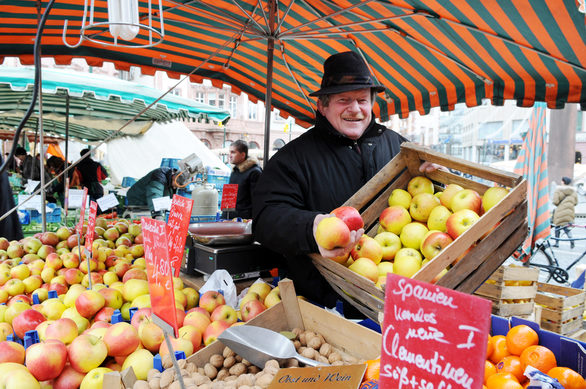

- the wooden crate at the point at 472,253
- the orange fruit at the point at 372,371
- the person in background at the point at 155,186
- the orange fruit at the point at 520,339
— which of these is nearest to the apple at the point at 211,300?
the wooden crate at the point at 472,253

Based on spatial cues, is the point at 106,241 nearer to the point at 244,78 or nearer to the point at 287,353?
the point at 287,353

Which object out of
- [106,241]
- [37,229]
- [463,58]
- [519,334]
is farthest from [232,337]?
[37,229]

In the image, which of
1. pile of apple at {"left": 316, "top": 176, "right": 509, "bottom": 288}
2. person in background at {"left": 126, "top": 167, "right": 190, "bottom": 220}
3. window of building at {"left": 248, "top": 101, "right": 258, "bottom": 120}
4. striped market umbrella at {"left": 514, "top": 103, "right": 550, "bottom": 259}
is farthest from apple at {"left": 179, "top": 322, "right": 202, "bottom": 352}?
window of building at {"left": 248, "top": 101, "right": 258, "bottom": 120}

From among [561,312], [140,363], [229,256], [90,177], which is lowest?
[561,312]

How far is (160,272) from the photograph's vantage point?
1.35 m

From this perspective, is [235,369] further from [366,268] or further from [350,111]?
[350,111]

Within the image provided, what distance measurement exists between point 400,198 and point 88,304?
1562 mm

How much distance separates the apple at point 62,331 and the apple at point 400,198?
5.07 feet

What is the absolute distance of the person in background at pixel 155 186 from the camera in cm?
758

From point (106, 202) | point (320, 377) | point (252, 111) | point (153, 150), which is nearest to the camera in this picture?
point (320, 377)

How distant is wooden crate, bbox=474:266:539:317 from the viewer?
2.32 metres

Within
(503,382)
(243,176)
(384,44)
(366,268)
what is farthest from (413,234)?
(243,176)

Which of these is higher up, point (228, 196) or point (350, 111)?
point (350, 111)

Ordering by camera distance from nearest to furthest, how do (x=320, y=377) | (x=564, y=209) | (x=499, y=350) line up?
(x=320, y=377) < (x=499, y=350) < (x=564, y=209)
